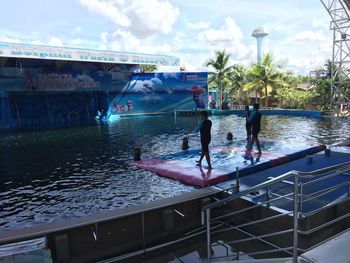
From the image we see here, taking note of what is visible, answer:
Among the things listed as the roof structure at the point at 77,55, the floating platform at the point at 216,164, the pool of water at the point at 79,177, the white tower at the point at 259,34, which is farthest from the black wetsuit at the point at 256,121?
the white tower at the point at 259,34

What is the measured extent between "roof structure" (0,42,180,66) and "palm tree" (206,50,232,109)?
213 inches

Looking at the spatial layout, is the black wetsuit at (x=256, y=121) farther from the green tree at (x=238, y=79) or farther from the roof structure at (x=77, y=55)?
the green tree at (x=238, y=79)

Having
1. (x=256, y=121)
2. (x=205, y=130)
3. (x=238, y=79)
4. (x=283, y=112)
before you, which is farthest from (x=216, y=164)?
(x=238, y=79)

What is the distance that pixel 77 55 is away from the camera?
2506 centimetres

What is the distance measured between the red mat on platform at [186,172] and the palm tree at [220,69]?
86.9 ft

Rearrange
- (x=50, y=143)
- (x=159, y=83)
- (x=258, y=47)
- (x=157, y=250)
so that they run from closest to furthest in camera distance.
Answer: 1. (x=157, y=250)
2. (x=50, y=143)
3. (x=159, y=83)
4. (x=258, y=47)

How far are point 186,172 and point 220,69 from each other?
28.7 meters

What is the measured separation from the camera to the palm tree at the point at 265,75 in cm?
3250

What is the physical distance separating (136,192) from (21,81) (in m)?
23.4

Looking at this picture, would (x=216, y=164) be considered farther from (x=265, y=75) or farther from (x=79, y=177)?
(x=265, y=75)

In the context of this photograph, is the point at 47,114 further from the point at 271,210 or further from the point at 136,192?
the point at 271,210

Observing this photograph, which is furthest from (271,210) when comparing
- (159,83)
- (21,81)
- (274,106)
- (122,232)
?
(274,106)

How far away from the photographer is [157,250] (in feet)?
18.7

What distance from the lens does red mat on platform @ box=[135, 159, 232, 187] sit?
8062 mm
